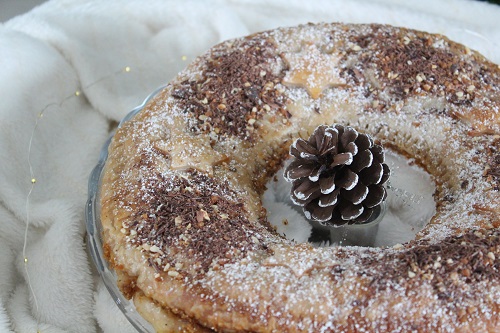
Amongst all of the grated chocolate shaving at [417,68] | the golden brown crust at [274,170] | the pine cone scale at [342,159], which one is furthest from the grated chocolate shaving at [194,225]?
the grated chocolate shaving at [417,68]

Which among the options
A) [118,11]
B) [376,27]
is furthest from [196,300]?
[118,11]

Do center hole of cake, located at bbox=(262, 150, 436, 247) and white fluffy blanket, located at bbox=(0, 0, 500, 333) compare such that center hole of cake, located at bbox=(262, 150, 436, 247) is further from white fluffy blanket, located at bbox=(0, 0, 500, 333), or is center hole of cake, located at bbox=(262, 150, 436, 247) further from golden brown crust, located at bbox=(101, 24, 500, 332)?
white fluffy blanket, located at bbox=(0, 0, 500, 333)

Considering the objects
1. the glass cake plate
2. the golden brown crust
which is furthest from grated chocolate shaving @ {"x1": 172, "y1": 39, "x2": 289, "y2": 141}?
the glass cake plate

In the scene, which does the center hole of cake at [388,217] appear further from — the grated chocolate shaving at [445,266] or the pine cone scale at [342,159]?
the grated chocolate shaving at [445,266]

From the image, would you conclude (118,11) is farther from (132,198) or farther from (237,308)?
(237,308)

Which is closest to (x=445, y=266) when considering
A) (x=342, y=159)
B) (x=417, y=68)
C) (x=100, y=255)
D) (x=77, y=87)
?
(x=342, y=159)

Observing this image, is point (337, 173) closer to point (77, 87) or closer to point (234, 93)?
point (234, 93)
